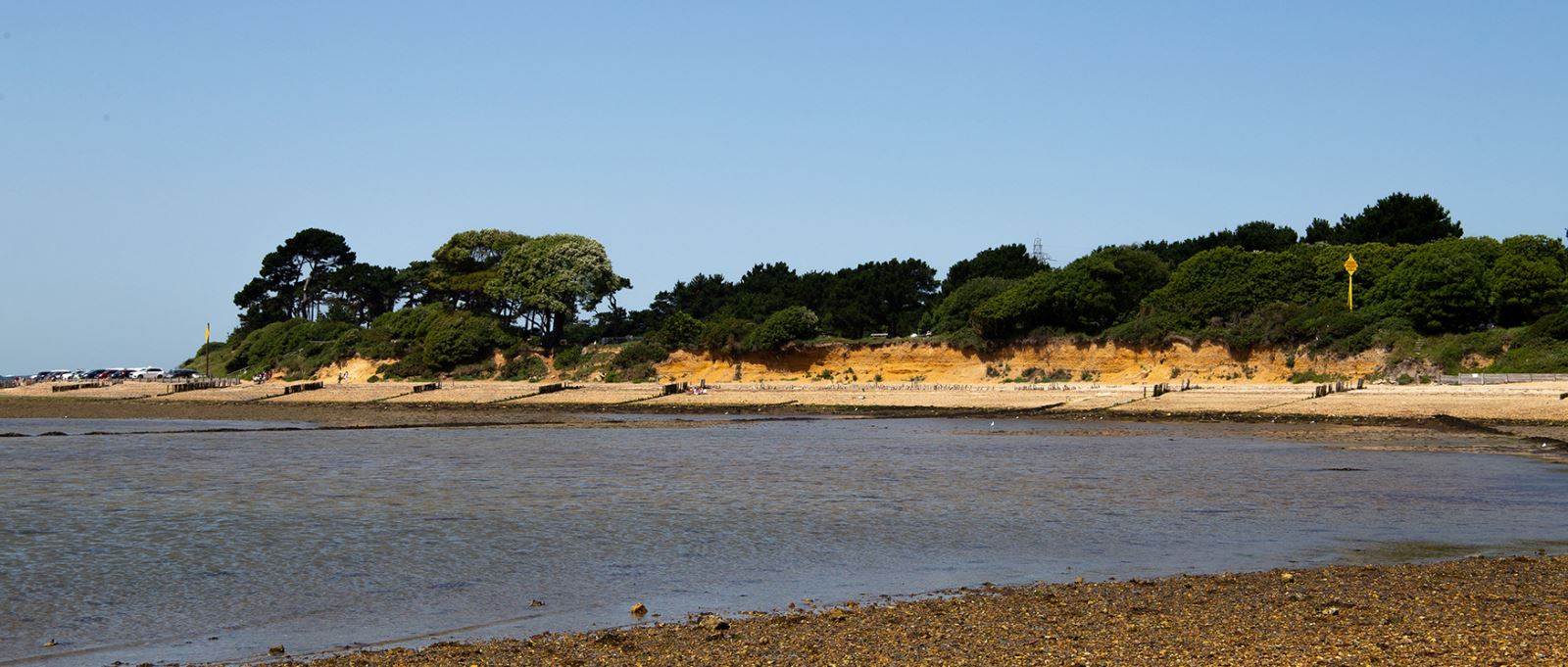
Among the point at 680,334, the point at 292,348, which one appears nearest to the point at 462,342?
the point at 680,334

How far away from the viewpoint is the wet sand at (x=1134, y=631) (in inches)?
337

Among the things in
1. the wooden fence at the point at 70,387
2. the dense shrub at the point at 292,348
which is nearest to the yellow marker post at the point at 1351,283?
the dense shrub at the point at 292,348

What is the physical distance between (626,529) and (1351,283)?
49749mm

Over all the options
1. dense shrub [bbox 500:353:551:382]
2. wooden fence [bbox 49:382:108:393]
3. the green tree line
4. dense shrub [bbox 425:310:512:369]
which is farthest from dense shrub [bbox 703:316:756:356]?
wooden fence [bbox 49:382:108:393]

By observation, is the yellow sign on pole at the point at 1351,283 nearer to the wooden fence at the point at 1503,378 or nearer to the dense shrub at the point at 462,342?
the wooden fence at the point at 1503,378

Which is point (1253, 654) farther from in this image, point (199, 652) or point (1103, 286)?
point (1103, 286)

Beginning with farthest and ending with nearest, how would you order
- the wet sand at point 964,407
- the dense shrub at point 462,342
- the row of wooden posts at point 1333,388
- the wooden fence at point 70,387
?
the wooden fence at point 70,387 < the dense shrub at point 462,342 < the row of wooden posts at point 1333,388 < the wet sand at point 964,407

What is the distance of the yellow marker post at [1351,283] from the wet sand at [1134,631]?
157ft

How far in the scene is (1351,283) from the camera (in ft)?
190

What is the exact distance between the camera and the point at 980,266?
8888 cm

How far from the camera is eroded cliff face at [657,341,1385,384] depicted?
53219 millimetres

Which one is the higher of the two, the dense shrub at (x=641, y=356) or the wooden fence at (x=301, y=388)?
the dense shrub at (x=641, y=356)

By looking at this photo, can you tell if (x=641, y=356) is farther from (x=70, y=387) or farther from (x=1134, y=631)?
(x=1134, y=631)

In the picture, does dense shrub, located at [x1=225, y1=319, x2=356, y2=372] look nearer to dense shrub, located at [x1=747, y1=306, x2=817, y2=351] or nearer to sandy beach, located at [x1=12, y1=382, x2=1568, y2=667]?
dense shrub, located at [x1=747, y1=306, x2=817, y2=351]
